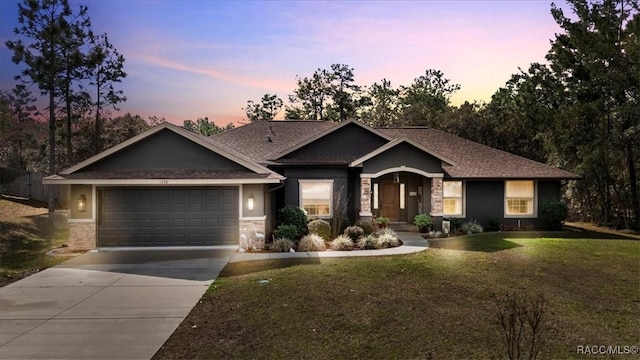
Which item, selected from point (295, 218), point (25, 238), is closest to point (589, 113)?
point (295, 218)

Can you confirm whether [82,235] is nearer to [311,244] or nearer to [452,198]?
[311,244]

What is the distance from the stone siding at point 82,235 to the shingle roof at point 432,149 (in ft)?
21.4

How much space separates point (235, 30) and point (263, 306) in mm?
6555

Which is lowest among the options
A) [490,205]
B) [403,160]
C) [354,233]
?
[354,233]

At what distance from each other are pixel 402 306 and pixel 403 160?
10.3 meters

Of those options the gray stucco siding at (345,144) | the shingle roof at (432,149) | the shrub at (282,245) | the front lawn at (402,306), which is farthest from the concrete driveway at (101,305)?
the shingle roof at (432,149)

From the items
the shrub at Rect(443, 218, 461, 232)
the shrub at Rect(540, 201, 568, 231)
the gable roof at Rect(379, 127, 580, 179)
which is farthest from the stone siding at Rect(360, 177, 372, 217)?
the shrub at Rect(540, 201, 568, 231)

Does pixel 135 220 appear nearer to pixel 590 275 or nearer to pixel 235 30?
pixel 235 30

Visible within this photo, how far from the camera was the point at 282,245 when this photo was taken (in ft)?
43.7

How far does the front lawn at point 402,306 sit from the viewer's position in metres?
5.73

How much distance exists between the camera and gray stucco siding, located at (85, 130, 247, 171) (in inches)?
566

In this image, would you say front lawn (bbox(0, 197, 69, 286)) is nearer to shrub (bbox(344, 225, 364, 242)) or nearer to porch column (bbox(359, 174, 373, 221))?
shrub (bbox(344, 225, 364, 242))

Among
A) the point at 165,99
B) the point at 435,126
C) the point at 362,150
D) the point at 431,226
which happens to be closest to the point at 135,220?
the point at 165,99

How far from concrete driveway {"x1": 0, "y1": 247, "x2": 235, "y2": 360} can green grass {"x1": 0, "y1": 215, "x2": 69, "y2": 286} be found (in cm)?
70
